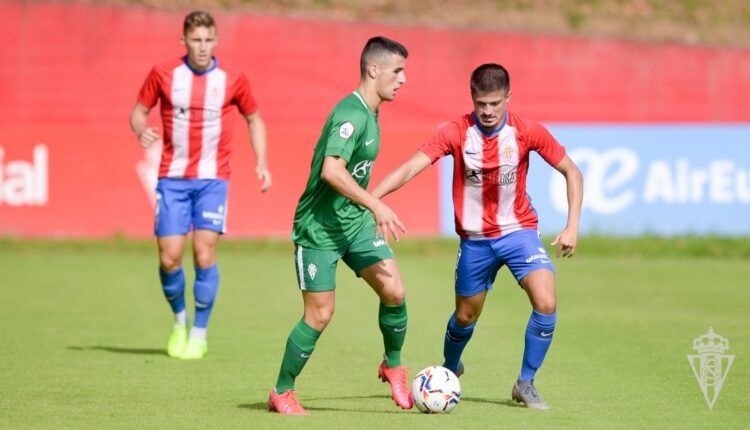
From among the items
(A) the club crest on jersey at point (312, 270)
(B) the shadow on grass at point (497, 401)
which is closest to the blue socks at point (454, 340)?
(B) the shadow on grass at point (497, 401)

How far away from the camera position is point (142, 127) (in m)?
9.54

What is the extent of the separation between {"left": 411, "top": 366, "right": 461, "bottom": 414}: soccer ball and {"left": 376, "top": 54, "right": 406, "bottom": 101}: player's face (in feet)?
5.14

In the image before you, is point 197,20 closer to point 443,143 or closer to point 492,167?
point 443,143

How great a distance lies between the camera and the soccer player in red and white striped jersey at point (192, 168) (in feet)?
31.7

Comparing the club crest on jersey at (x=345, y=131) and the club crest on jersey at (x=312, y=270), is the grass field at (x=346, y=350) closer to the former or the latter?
the club crest on jersey at (x=312, y=270)

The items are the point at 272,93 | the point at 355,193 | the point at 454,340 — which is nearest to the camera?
the point at 355,193

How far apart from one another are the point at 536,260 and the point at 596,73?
13.9 metres

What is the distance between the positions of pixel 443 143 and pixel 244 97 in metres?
2.80

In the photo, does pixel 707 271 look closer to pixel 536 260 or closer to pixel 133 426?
pixel 536 260

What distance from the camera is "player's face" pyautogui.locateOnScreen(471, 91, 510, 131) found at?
737 centimetres

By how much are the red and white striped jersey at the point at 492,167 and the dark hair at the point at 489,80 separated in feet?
1.22

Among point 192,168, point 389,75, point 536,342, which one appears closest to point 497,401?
point 536,342

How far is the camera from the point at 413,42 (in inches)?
810

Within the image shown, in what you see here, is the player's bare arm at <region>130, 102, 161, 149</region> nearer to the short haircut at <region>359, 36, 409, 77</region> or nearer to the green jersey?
the green jersey
